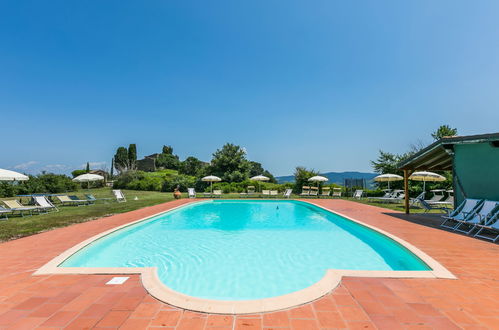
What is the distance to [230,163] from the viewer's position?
80.0ft

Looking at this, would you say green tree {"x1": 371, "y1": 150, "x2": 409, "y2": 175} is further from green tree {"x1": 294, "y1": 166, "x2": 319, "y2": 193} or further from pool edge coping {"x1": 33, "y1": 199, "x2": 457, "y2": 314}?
pool edge coping {"x1": 33, "y1": 199, "x2": 457, "y2": 314}

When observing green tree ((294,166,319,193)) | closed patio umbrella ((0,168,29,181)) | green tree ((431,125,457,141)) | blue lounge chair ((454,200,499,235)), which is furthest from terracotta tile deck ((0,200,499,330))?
green tree ((431,125,457,141))

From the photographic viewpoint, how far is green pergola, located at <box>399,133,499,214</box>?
622cm

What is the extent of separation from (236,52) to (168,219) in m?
11.1

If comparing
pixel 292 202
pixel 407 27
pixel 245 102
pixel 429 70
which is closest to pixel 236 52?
pixel 245 102

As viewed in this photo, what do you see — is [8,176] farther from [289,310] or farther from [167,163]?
[167,163]

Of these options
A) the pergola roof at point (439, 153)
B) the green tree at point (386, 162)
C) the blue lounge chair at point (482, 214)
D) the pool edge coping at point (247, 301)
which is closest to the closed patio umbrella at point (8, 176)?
the pool edge coping at point (247, 301)

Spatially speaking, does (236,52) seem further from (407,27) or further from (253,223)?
(253,223)

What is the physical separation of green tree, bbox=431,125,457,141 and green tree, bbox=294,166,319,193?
11179 millimetres

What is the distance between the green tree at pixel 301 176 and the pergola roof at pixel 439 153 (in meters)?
10.9

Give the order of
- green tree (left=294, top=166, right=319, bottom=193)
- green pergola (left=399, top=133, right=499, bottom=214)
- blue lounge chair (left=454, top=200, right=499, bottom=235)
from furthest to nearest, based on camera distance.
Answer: green tree (left=294, top=166, right=319, bottom=193), green pergola (left=399, top=133, right=499, bottom=214), blue lounge chair (left=454, top=200, right=499, bottom=235)

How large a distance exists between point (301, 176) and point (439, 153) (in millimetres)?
12889

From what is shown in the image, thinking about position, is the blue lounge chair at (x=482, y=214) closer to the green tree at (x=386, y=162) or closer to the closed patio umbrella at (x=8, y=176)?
the green tree at (x=386, y=162)

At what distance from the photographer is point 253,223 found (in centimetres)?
907
